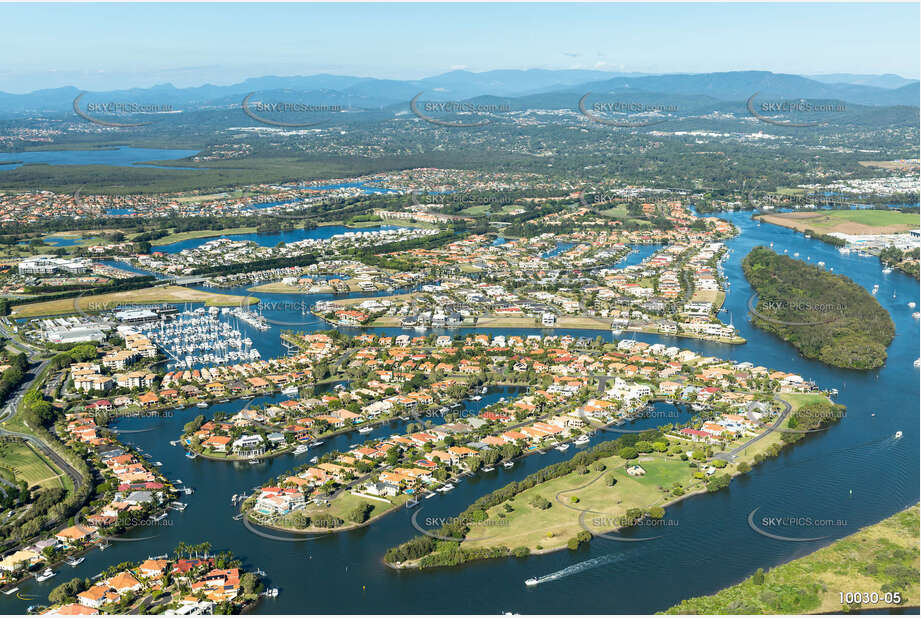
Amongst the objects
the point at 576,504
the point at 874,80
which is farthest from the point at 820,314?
the point at 874,80

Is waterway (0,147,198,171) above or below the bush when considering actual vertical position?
above

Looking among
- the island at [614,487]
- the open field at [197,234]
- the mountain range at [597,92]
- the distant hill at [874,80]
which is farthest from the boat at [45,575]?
the distant hill at [874,80]

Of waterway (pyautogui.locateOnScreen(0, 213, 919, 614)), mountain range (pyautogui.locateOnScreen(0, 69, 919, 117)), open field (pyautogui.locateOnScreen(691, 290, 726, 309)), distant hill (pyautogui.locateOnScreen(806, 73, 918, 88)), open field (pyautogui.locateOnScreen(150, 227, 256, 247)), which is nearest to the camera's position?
waterway (pyautogui.locateOnScreen(0, 213, 919, 614))

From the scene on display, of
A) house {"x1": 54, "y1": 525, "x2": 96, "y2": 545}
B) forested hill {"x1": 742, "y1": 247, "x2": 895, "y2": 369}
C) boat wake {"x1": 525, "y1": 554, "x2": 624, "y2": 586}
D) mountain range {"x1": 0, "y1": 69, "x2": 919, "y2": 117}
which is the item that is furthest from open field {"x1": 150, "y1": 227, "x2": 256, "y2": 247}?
mountain range {"x1": 0, "y1": 69, "x2": 919, "y2": 117}

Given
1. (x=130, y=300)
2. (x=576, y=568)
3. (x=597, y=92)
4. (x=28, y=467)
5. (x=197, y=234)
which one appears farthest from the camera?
(x=597, y=92)

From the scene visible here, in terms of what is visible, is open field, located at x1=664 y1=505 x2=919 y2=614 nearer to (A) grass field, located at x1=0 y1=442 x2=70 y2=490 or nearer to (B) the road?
(B) the road

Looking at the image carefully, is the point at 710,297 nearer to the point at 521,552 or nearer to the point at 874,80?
the point at 521,552

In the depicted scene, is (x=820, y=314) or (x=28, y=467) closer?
(x=28, y=467)
